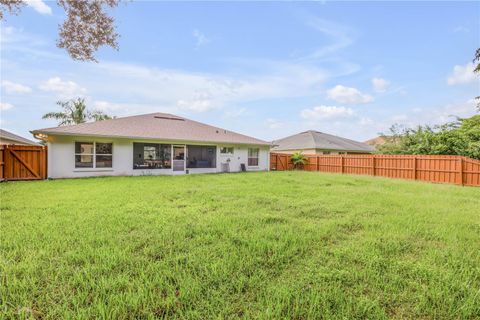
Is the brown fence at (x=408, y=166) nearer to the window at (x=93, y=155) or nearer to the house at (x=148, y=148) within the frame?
the house at (x=148, y=148)

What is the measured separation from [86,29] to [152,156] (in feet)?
29.4

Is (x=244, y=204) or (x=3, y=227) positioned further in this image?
(x=244, y=204)

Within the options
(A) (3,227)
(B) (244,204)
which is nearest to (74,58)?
(A) (3,227)

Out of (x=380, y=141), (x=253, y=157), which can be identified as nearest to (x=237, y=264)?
(x=253, y=157)

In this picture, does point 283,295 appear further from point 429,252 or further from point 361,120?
point 361,120

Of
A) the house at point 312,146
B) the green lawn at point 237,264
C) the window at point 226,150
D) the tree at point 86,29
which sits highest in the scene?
the tree at point 86,29

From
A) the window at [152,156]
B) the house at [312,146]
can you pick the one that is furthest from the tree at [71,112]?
the house at [312,146]

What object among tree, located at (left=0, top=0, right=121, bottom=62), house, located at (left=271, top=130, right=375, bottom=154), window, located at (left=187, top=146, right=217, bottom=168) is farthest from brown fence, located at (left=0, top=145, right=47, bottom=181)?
house, located at (left=271, top=130, right=375, bottom=154)

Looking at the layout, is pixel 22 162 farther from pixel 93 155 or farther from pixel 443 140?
pixel 443 140

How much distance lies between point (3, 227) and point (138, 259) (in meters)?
2.96

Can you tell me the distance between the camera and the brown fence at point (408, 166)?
11.7m

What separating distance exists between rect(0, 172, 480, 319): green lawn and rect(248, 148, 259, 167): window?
43.1ft

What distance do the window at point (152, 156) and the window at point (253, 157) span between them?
606cm

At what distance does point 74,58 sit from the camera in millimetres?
6379
